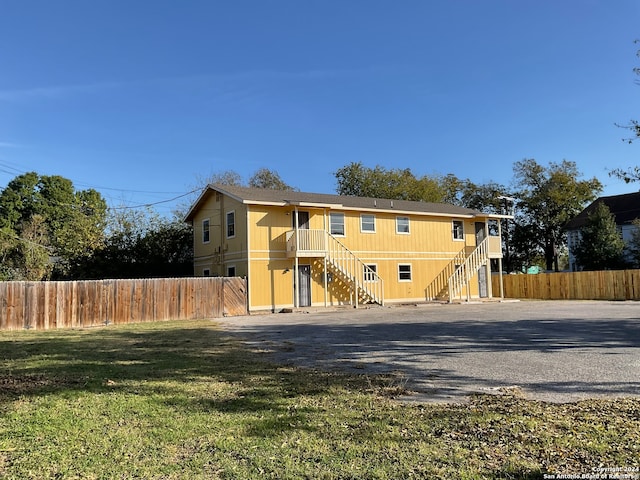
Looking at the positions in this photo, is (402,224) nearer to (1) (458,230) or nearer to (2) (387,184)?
(1) (458,230)

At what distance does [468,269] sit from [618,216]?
23156 millimetres

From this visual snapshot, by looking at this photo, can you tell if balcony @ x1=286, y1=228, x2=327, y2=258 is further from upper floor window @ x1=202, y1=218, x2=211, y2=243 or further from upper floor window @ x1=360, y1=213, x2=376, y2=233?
upper floor window @ x1=202, y1=218, x2=211, y2=243

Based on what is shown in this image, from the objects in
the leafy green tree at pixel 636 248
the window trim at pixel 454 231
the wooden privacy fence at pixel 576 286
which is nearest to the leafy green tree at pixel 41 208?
the window trim at pixel 454 231

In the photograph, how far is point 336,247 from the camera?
2333 cm

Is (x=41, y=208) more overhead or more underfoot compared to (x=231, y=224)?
more overhead

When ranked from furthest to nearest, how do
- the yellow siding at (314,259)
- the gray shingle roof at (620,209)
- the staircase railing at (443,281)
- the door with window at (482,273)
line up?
1. the gray shingle roof at (620,209)
2. the door with window at (482,273)
3. the staircase railing at (443,281)
4. the yellow siding at (314,259)

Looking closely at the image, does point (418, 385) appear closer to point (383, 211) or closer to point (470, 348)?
point (470, 348)

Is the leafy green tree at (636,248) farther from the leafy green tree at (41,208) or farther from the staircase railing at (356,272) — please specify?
the leafy green tree at (41,208)

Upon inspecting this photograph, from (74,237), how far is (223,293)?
11.3 metres

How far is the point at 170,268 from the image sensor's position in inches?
1062

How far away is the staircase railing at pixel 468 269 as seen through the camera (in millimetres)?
26186

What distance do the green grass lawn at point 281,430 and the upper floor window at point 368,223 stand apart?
1841 cm

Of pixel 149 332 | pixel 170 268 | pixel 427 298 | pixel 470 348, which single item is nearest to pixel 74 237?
pixel 170 268

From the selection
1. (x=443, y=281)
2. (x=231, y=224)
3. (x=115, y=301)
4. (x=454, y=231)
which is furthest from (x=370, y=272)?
(x=115, y=301)
